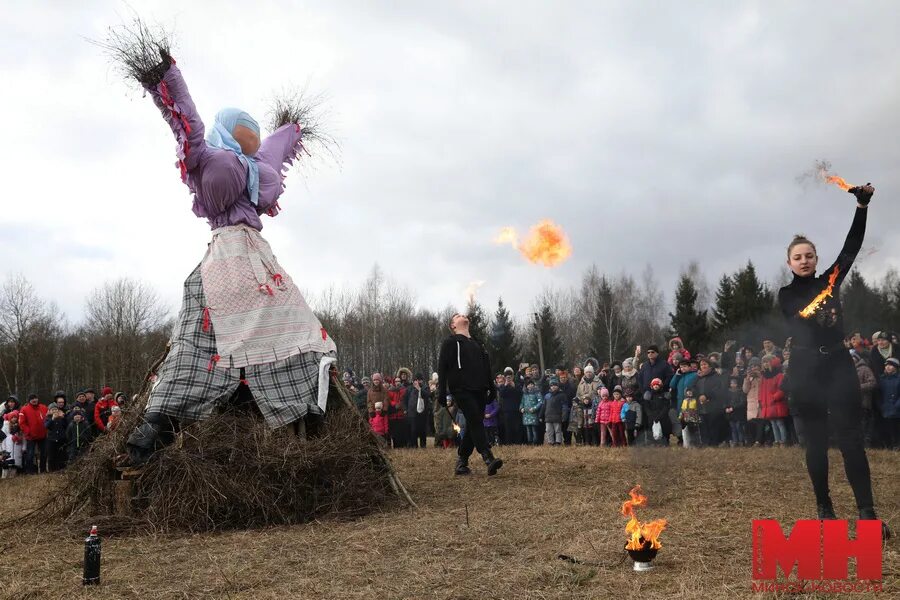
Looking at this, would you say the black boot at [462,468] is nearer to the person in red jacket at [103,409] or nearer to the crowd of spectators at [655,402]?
the crowd of spectators at [655,402]

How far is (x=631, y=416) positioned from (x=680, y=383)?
116cm

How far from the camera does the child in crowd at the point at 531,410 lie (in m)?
16.1

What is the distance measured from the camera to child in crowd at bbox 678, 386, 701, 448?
12.6 metres

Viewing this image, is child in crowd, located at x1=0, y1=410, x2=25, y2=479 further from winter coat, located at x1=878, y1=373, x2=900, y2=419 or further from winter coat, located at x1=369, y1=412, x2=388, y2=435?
winter coat, located at x1=878, y1=373, x2=900, y2=419

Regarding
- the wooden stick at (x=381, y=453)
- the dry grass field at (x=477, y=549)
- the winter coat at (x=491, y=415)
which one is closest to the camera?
the dry grass field at (x=477, y=549)

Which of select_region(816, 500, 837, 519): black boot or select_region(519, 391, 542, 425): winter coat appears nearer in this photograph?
select_region(816, 500, 837, 519): black boot

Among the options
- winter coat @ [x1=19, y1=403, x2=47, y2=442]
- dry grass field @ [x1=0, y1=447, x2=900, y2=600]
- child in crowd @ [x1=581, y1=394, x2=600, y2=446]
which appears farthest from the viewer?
winter coat @ [x1=19, y1=403, x2=47, y2=442]

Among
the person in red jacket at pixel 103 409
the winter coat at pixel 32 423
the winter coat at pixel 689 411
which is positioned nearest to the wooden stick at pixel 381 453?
the winter coat at pixel 689 411

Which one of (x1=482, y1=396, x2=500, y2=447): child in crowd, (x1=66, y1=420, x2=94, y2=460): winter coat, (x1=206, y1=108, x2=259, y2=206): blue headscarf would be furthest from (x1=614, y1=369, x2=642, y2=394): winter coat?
(x1=66, y1=420, x2=94, y2=460): winter coat

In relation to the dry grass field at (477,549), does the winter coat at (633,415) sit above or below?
above

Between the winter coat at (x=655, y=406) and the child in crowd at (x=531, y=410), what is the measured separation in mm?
3561

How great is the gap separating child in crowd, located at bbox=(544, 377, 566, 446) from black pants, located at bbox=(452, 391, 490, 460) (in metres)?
6.68

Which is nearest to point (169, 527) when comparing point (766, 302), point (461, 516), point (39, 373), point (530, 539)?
point (461, 516)

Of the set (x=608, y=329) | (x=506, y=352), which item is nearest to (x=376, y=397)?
(x=506, y=352)
